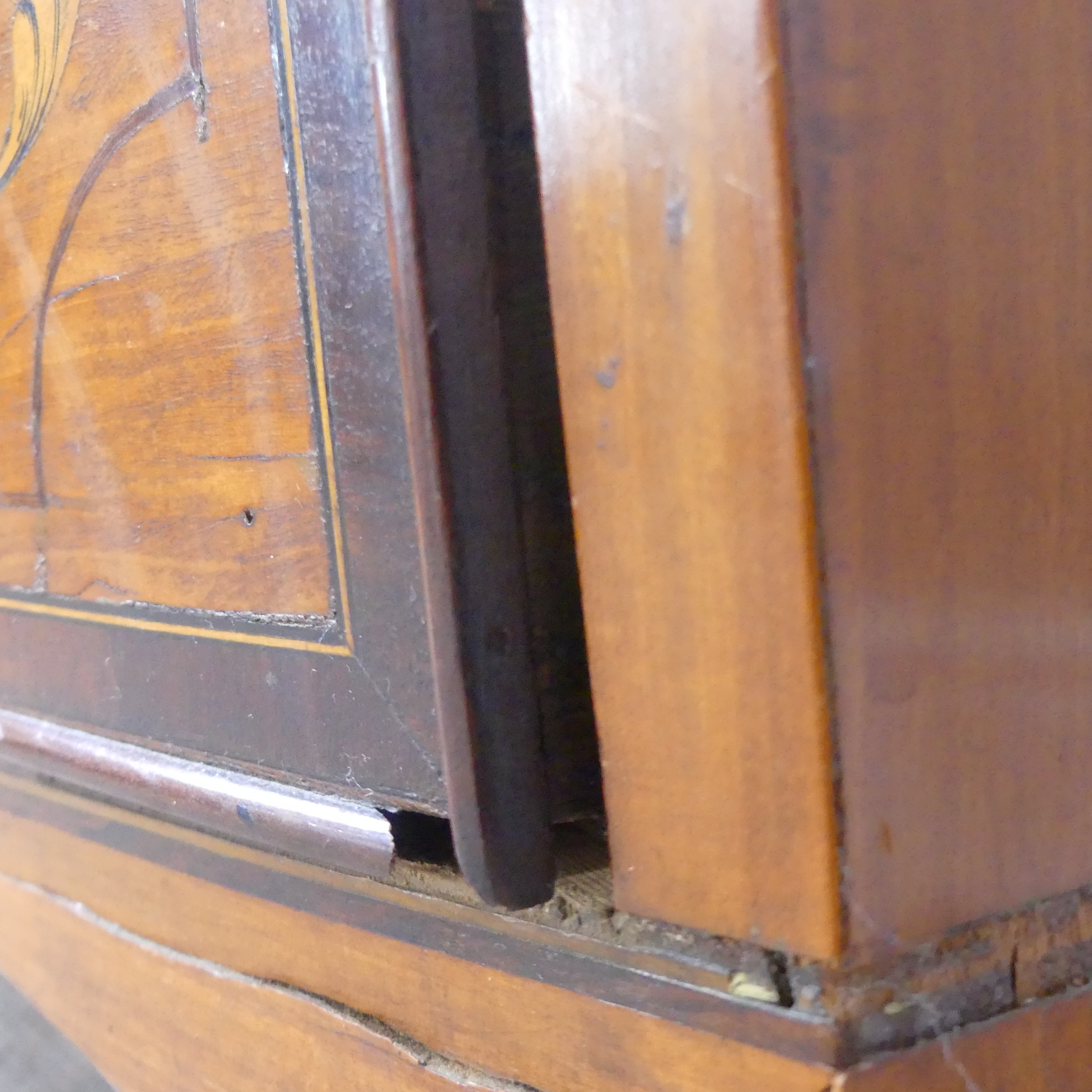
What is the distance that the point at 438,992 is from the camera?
14.2 inches

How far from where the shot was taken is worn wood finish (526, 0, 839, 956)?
0.24 meters

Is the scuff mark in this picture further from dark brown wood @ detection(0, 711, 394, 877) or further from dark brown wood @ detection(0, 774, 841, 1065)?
dark brown wood @ detection(0, 711, 394, 877)

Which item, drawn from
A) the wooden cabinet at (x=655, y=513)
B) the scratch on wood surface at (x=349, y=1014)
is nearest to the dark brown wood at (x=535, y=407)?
the wooden cabinet at (x=655, y=513)

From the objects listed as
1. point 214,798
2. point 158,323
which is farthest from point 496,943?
point 158,323

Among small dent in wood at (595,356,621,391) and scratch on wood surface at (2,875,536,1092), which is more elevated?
small dent in wood at (595,356,621,391)

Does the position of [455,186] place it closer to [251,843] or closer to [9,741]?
[251,843]

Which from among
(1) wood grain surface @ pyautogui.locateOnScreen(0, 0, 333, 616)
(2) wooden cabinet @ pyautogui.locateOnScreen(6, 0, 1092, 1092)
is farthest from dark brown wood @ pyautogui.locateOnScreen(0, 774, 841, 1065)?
(1) wood grain surface @ pyautogui.locateOnScreen(0, 0, 333, 616)

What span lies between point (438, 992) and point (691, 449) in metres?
0.23

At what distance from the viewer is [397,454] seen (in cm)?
32

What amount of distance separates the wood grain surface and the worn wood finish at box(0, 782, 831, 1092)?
0.14 metres

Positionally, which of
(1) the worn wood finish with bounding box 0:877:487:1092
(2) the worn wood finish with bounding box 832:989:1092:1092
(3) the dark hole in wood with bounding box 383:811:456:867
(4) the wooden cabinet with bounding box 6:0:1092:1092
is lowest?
(1) the worn wood finish with bounding box 0:877:487:1092

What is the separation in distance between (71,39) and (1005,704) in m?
0.46

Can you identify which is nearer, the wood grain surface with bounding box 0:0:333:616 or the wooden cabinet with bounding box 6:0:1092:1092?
the wooden cabinet with bounding box 6:0:1092:1092

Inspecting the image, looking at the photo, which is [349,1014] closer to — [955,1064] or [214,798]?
[214,798]
